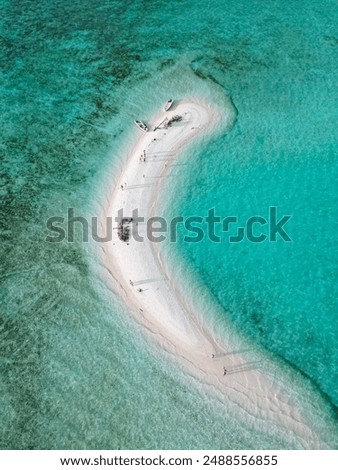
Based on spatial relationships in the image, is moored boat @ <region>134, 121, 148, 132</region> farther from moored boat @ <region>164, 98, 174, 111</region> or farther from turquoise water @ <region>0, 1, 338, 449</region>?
moored boat @ <region>164, 98, 174, 111</region>

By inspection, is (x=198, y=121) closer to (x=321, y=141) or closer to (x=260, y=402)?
(x=321, y=141)

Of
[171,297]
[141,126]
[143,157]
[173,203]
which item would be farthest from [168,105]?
[171,297]

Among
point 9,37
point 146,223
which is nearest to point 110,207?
point 146,223

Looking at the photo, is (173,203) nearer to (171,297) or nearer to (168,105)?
(171,297)

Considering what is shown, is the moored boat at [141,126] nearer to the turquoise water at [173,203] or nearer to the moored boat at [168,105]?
the turquoise water at [173,203]

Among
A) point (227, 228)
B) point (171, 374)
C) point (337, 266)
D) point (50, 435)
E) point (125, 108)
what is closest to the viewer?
point (50, 435)

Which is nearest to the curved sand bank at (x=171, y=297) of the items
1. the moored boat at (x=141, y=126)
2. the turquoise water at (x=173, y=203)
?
the moored boat at (x=141, y=126)
